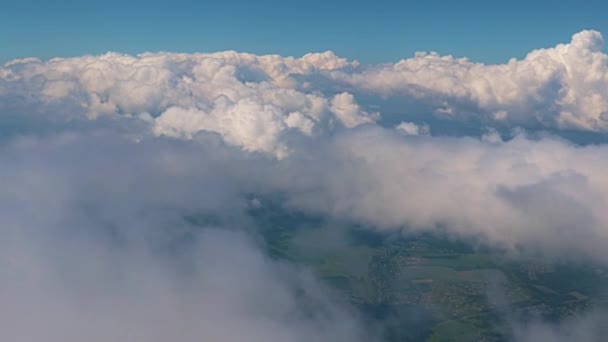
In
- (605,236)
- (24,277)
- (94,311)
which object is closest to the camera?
(94,311)

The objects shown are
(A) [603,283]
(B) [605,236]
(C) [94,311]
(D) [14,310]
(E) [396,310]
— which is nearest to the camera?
(D) [14,310]

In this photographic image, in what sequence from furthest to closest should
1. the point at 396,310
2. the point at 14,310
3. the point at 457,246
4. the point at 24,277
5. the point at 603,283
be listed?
the point at 457,246
the point at 603,283
the point at 396,310
the point at 24,277
the point at 14,310

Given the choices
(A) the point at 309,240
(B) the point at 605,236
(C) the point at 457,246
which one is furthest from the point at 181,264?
(B) the point at 605,236

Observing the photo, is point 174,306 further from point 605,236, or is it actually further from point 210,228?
point 605,236

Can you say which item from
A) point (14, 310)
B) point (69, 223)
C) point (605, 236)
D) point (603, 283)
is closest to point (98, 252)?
point (69, 223)

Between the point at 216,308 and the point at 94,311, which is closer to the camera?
the point at 94,311

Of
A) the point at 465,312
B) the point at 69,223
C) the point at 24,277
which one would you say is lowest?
the point at 465,312

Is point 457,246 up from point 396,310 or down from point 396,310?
up

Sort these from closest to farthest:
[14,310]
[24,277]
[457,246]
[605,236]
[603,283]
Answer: [14,310] < [24,277] < [603,283] < [605,236] < [457,246]

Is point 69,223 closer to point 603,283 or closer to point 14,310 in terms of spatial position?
point 14,310
